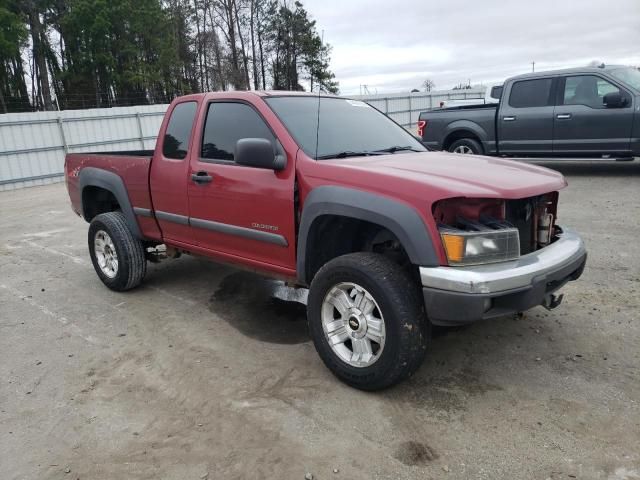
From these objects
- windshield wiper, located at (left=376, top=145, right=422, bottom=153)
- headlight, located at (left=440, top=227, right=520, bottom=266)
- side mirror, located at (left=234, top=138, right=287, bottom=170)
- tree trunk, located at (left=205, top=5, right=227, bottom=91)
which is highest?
tree trunk, located at (left=205, top=5, right=227, bottom=91)

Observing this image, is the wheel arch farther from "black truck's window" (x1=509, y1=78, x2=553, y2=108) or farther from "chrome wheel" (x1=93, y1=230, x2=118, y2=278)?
"chrome wheel" (x1=93, y1=230, x2=118, y2=278)

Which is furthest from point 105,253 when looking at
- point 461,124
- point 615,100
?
point 615,100

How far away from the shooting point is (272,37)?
35.7 meters

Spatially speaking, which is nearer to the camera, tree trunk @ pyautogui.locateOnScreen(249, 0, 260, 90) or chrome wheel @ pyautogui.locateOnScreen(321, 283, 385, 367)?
chrome wheel @ pyautogui.locateOnScreen(321, 283, 385, 367)

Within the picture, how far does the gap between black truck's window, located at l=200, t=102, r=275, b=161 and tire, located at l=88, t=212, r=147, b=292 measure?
142cm

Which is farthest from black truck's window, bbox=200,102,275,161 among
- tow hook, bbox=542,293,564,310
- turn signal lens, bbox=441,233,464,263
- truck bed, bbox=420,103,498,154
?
truck bed, bbox=420,103,498,154

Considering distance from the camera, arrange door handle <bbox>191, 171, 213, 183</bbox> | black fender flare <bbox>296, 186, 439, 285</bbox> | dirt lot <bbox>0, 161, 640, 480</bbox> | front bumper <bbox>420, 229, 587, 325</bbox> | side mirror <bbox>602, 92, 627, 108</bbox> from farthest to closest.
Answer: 1. side mirror <bbox>602, 92, 627, 108</bbox>
2. door handle <bbox>191, 171, 213, 183</bbox>
3. black fender flare <bbox>296, 186, 439, 285</bbox>
4. front bumper <bbox>420, 229, 587, 325</bbox>
5. dirt lot <bbox>0, 161, 640, 480</bbox>

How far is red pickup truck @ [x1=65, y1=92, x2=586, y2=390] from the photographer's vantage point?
284cm

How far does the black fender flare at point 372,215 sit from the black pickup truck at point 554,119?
7.49m

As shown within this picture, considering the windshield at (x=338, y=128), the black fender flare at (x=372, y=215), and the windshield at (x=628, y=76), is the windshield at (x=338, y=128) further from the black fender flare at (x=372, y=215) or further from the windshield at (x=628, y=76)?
the windshield at (x=628, y=76)

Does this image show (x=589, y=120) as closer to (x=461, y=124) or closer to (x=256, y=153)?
(x=461, y=124)

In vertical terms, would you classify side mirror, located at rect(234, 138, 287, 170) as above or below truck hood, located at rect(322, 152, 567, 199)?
above

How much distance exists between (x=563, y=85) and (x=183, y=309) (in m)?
7.96

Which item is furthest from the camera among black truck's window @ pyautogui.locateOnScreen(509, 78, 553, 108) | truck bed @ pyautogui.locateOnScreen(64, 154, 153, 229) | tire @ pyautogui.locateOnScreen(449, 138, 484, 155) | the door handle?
tire @ pyautogui.locateOnScreen(449, 138, 484, 155)
